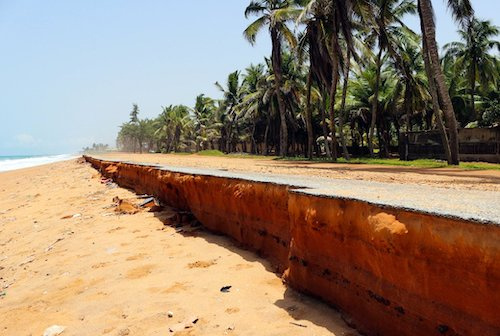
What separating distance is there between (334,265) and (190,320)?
4.72 ft

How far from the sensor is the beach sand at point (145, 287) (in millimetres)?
3455

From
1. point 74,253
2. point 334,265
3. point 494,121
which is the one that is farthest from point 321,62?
point 334,265

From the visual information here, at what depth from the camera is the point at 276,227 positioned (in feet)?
15.5

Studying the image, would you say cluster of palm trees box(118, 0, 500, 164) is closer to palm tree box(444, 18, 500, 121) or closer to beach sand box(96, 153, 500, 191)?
palm tree box(444, 18, 500, 121)

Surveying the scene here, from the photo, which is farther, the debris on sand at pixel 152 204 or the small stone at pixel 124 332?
the debris on sand at pixel 152 204

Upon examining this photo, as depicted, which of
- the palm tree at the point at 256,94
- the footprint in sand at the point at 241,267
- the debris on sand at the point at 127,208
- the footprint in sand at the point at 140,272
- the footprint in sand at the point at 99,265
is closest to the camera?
the footprint in sand at the point at 241,267

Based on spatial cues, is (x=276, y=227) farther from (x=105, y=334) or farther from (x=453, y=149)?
(x=453, y=149)

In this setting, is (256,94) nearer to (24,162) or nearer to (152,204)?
(152,204)

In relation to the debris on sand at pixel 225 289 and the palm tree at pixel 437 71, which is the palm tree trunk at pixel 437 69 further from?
the debris on sand at pixel 225 289

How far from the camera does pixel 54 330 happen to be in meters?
3.67

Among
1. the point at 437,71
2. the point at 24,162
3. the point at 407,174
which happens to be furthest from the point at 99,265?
the point at 24,162

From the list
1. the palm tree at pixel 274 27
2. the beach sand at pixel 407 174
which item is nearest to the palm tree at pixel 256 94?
the palm tree at pixel 274 27

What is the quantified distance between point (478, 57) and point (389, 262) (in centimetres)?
3389

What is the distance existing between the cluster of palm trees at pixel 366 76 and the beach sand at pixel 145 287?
1369cm
